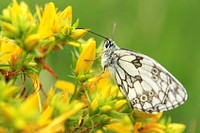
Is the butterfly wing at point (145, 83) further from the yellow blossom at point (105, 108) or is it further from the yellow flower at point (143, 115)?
the yellow blossom at point (105, 108)

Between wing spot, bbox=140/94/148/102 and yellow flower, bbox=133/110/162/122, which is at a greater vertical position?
wing spot, bbox=140/94/148/102

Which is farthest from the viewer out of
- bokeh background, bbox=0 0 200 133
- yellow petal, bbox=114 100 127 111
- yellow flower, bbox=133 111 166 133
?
bokeh background, bbox=0 0 200 133

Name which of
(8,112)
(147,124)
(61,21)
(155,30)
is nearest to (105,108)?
(147,124)

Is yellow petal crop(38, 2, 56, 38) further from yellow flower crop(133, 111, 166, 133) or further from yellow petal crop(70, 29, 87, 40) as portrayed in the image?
yellow flower crop(133, 111, 166, 133)

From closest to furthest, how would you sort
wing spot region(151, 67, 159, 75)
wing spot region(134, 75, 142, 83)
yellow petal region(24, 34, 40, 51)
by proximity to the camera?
yellow petal region(24, 34, 40, 51) → wing spot region(151, 67, 159, 75) → wing spot region(134, 75, 142, 83)

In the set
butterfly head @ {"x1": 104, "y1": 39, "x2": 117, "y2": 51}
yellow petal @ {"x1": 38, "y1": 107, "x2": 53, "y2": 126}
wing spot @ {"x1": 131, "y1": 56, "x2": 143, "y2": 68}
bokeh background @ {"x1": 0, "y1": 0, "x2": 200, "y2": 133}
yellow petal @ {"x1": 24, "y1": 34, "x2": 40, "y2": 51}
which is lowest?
yellow petal @ {"x1": 38, "y1": 107, "x2": 53, "y2": 126}

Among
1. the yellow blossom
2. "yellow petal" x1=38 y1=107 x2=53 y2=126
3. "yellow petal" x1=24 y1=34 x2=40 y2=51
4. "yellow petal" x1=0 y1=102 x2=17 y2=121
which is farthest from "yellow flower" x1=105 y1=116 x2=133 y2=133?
"yellow petal" x1=0 y1=102 x2=17 y2=121

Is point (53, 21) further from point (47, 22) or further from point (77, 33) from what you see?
point (77, 33)
